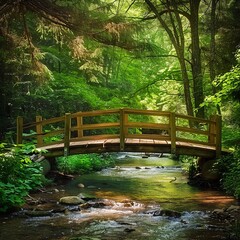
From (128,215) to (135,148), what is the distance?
3.57m

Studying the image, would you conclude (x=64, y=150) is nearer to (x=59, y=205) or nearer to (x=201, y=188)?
(x=59, y=205)

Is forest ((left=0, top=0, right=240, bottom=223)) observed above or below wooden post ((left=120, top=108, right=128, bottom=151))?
above

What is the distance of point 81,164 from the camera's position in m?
15.6

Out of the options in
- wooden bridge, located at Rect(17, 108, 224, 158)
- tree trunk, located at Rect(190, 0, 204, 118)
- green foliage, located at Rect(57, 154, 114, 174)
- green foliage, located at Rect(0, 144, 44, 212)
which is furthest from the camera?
tree trunk, located at Rect(190, 0, 204, 118)

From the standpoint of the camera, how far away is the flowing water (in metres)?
7.20

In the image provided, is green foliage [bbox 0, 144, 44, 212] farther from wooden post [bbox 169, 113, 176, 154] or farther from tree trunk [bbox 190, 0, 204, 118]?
tree trunk [bbox 190, 0, 204, 118]

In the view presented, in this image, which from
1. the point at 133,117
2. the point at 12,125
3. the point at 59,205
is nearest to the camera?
the point at 59,205

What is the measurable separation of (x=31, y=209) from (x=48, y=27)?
5.03 metres

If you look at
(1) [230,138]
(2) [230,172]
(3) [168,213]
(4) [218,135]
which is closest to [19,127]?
(3) [168,213]

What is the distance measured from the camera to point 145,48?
38.1 feet

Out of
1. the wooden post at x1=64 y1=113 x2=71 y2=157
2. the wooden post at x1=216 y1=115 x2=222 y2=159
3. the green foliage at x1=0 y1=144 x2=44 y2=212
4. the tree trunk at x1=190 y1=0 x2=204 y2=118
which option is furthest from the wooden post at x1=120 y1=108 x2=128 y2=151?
the tree trunk at x1=190 y1=0 x2=204 y2=118

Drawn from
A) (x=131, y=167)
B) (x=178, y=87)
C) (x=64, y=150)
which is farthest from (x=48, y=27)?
(x=178, y=87)

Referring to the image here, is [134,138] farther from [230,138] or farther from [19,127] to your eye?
[19,127]

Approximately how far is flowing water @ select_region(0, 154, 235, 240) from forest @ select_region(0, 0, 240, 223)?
0.83 meters
